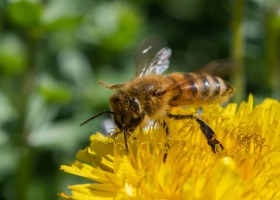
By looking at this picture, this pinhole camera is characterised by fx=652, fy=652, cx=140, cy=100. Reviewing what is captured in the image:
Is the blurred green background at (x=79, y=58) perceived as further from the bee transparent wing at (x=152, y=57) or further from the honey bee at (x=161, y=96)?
the honey bee at (x=161, y=96)

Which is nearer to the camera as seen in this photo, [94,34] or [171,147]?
[171,147]

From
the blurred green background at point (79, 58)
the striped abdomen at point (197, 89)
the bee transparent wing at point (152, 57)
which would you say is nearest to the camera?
the striped abdomen at point (197, 89)

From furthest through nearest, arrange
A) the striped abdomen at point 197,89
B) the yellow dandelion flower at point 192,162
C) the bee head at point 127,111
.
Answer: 1. the striped abdomen at point 197,89
2. the bee head at point 127,111
3. the yellow dandelion flower at point 192,162

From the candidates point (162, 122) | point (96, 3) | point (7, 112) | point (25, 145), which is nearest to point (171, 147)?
point (162, 122)

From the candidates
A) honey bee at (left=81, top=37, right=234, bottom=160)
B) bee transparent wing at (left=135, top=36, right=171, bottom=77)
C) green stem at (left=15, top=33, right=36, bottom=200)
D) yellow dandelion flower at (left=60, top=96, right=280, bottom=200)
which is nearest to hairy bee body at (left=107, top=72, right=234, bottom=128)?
honey bee at (left=81, top=37, right=234, bottom=160)

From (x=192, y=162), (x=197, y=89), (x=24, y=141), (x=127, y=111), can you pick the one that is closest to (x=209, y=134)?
(x=192, y=162)

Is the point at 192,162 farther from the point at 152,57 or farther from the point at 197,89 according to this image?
the point at 152,57

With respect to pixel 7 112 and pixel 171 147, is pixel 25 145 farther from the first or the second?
pixel 171 147

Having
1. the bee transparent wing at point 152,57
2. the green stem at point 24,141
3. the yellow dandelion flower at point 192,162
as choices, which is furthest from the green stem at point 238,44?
the green stem at point 24,141
